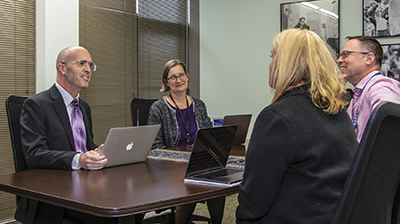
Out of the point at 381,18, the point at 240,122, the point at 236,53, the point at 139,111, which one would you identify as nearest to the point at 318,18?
the point at 381,18

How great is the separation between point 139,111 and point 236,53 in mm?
2297

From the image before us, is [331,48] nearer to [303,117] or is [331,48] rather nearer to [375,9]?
[375,9]

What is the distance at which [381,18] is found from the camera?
13.1ft

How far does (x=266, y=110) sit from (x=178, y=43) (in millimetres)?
4320

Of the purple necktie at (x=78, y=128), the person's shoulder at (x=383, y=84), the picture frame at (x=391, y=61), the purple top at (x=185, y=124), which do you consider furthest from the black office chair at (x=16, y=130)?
the picture frame at (x=391, y=61)

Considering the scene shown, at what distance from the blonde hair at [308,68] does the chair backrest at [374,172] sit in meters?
0.29

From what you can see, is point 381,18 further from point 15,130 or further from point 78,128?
point 15,130

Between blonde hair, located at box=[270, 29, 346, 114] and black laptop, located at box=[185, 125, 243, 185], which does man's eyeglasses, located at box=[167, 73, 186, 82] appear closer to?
black laptop, located at box=[185, 125, 243, 185]

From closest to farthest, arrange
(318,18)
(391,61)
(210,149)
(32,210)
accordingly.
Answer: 1. (32,210)
2. (210,149)
3. (391,61)
4. (318,18)

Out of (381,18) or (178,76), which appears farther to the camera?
(381,18)

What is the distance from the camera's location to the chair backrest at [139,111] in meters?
3.06

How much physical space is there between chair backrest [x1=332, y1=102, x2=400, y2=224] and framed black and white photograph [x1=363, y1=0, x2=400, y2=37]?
11.5ft

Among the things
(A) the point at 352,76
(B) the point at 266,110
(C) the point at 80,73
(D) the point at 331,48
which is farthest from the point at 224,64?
(B) the point at 266,110

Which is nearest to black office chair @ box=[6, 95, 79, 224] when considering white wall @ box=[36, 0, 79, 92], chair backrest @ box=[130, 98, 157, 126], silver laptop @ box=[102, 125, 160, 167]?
silver laptop @ box=[102, 125, 160, 167]
